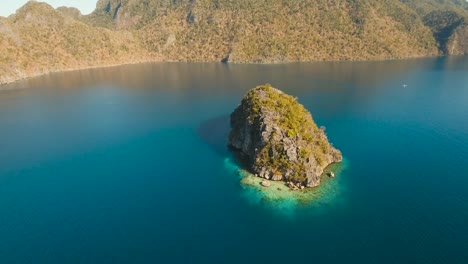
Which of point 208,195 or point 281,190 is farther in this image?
point 281,190

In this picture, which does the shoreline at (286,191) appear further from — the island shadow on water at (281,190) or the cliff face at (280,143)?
the cliff face at (280,143)

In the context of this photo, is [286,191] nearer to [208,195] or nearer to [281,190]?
[281,190]

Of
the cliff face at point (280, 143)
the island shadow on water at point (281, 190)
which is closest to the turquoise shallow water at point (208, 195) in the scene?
the island shadow on water at point (281, 190)

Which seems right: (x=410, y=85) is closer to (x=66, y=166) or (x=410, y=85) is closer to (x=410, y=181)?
(x=410, y=181)

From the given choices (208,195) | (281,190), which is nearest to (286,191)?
(281,190)

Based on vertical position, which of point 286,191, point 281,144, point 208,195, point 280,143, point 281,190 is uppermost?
point 280,143
